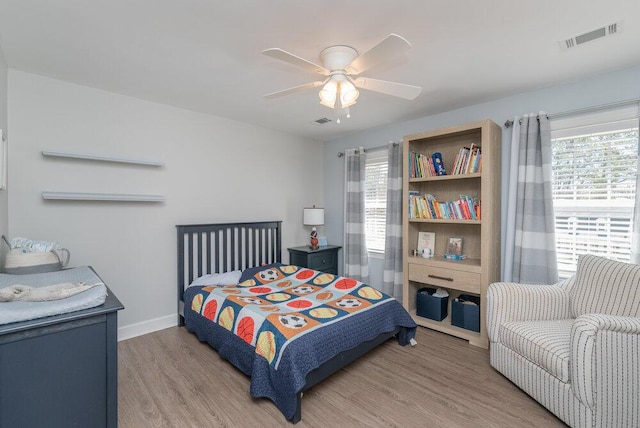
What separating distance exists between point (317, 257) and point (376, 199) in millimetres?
1118

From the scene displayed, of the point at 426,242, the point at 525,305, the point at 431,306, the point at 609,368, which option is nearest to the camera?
the point at 609,368

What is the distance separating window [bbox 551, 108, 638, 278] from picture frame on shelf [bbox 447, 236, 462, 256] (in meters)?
0.83

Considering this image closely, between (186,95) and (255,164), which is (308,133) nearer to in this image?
(255,164)

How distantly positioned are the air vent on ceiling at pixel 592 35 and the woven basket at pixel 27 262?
3.66 metres

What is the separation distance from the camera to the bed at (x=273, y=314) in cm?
187

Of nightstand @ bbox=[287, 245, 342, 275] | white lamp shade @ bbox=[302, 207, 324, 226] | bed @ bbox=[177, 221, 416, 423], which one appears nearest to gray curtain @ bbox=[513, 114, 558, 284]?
bed @ bbox=[177, 221, 416, 423]

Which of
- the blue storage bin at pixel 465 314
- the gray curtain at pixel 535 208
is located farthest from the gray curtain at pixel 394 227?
the gray curtain at pixel 535 208

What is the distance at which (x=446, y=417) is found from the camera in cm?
180

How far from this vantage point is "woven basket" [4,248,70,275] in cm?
186

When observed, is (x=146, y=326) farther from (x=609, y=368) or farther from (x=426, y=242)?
(x=609, y=368)

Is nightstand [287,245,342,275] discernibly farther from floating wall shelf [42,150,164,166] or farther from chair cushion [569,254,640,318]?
chair cushion [569,254,640,318]

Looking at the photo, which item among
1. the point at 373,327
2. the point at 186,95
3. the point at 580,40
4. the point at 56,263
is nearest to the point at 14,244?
the point at 56,263

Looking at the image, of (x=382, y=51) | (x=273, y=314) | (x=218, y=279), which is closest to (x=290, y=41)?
(x=382, y=51)

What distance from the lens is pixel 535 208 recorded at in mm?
2678
